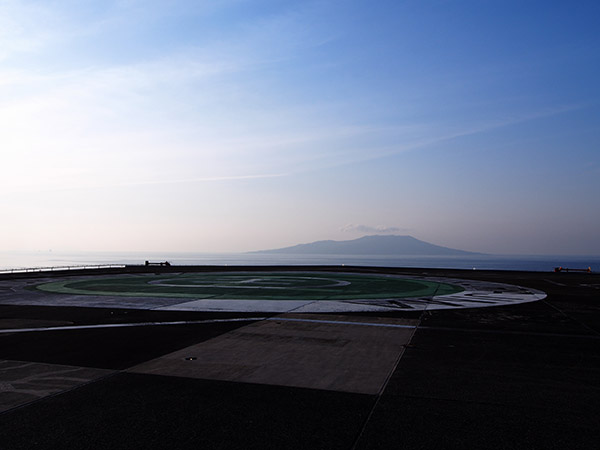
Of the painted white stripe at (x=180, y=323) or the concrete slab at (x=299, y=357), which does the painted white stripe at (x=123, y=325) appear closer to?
the painted white stripe at (x=180, y=323)

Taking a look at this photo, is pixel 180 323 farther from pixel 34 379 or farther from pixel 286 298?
pixel 286 298

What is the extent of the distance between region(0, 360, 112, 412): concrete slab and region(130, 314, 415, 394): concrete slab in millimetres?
1009

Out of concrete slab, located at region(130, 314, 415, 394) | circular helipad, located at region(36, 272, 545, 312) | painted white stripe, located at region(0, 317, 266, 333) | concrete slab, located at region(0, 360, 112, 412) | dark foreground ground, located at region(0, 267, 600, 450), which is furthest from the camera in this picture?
circular helipad, located at region(36, 272, 545, 312)

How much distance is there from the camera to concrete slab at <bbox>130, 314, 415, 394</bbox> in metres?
7.96

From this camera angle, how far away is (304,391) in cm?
723

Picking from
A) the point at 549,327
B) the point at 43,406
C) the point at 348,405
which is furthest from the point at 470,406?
the point at 549,327

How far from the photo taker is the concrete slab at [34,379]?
22.7 feet

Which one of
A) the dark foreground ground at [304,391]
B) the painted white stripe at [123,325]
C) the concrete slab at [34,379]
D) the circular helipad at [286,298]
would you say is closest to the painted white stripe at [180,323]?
the painted white stripe at [123,325]

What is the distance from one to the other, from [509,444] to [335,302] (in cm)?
1391

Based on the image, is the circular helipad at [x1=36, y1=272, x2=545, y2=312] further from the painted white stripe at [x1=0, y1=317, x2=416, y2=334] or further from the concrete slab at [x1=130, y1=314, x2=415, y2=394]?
the concrete slab at [x1=130, y1=314, x2=415, y2=394]

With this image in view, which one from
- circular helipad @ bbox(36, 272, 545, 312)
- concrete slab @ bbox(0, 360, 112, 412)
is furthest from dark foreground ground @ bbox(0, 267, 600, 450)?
circular helipad @ bbox(36, 272, 545, 312)

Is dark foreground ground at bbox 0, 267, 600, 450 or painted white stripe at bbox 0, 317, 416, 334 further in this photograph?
painted white stripe at bbox 0, 317, 416, 334

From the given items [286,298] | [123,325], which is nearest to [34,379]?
[123,325]

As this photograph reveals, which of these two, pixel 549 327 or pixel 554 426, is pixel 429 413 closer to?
pixel 554 426
